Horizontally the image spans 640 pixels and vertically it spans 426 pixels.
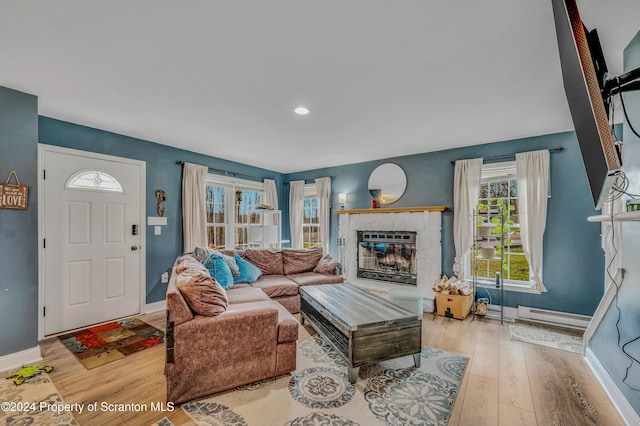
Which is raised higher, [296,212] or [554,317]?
[296,212]

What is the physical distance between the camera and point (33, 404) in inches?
75.6

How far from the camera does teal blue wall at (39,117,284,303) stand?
3314mm

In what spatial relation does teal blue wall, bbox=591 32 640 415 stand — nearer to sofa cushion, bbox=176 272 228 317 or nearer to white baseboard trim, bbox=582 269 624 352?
white baseboard trim, bbox=582 269 624 352

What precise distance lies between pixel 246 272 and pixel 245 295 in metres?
0.81

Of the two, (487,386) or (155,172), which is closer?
(487,386)

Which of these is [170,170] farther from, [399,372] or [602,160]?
[602,160]

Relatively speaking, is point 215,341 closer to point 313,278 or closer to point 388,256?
point 313,278

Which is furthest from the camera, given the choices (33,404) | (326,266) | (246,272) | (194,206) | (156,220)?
(326,266)

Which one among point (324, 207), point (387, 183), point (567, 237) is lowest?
point (567, 237)

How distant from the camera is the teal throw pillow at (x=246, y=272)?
371cm

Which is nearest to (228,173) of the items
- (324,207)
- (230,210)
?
(230,210)

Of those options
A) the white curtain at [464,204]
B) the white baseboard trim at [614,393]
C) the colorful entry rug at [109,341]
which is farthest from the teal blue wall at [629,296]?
the colorful entry rug at [109,341]

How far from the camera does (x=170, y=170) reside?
4113 millimetres

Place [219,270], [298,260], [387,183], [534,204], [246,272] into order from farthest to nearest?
[387,183], [298,260], [246,272], [534,204], [219,270]
